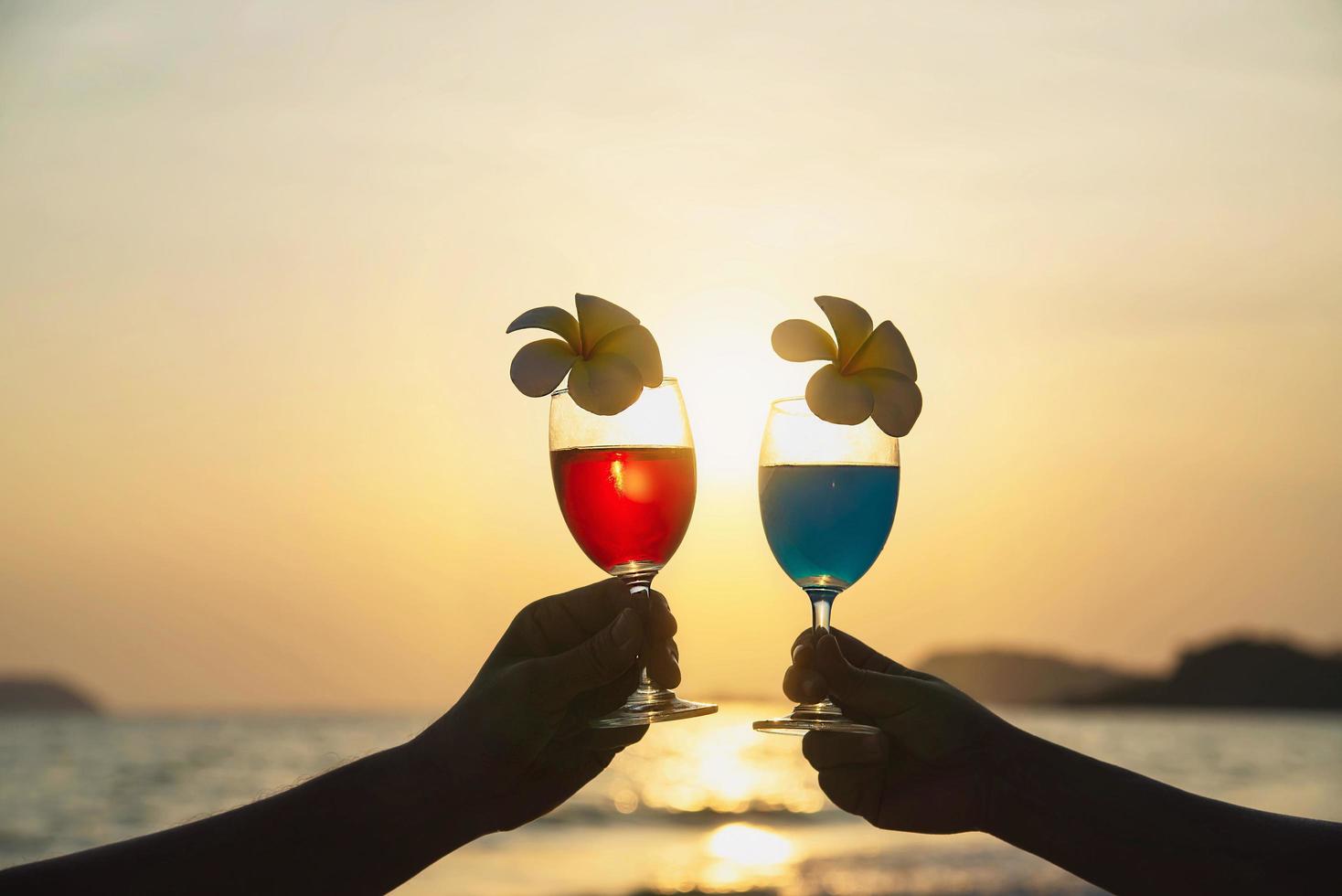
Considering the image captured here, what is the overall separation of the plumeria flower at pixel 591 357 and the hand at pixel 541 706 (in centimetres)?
51

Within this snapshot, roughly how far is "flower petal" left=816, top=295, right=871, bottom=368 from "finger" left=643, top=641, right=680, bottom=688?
842 mm

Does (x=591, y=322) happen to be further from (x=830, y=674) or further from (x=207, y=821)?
(x=207, y=821)

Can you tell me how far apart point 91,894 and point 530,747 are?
93cm

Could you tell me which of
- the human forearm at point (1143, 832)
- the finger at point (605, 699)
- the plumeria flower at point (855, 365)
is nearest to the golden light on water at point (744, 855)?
the finger at point (605, 699)

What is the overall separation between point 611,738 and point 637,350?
946 mm

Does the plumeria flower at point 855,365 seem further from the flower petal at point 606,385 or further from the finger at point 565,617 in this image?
the finger at point 565,617

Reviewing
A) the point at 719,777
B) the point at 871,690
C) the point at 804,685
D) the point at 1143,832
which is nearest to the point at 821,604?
the point at 804,685

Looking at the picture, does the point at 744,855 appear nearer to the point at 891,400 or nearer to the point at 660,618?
the point at 660,618

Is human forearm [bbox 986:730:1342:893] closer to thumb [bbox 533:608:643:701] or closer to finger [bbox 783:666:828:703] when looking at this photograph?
finger [bbox 783:666:828:703]

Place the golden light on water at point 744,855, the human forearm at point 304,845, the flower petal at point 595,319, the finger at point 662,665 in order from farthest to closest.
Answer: the golden light on water at point 744,855
the finger at point 662,665
the flower petal at point 595,319
the human forearm at point 304,845

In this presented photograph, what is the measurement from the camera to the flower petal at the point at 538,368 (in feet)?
9.42

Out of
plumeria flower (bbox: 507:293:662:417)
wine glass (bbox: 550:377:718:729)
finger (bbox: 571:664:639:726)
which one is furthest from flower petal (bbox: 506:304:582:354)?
finger (bbox: 571:664:639:726)

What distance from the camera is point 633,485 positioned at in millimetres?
3037

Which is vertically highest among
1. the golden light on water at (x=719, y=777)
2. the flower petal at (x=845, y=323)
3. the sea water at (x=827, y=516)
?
the flower petal at (x=845, y=323)
